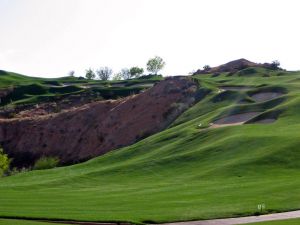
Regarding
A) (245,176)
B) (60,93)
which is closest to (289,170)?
(245,176)

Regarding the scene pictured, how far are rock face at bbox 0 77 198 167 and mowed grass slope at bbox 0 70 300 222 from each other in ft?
40.0

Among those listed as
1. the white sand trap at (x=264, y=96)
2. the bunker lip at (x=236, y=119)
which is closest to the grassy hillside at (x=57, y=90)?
the white sand trap at (x=264, y=96)

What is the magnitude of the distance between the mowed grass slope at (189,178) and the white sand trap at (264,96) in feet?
4.95

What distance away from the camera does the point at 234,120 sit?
196 ft

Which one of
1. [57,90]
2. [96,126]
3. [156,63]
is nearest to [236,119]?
[96,126]

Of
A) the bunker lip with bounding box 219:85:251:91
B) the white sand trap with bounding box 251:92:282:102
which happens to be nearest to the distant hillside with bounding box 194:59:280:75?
the bunker lip with bounding box 219:85:251:91

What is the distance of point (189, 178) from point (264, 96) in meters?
33.9

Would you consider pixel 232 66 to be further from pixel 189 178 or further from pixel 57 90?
pixel 189 178

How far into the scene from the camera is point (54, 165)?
74.6 m

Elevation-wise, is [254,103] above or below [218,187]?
above

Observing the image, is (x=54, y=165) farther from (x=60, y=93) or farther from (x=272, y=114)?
(x=60, y=93)

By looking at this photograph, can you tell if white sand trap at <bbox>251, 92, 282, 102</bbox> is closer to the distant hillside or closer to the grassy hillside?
the grassy hillside

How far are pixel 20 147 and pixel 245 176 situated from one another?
210ft

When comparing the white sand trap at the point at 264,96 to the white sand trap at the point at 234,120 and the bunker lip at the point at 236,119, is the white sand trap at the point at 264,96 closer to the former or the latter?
the bunker lip at the point at 236,119
